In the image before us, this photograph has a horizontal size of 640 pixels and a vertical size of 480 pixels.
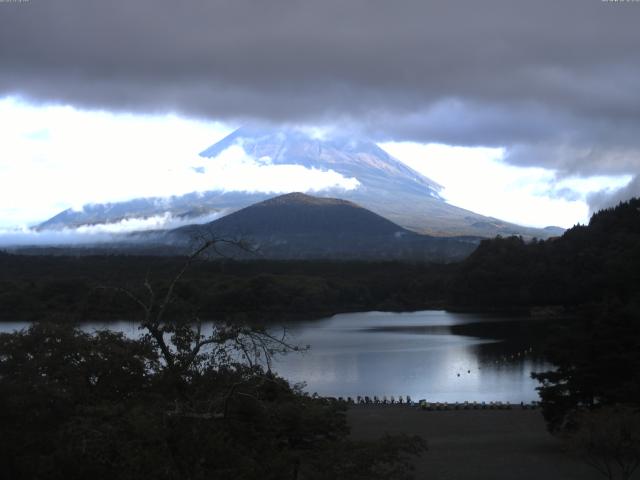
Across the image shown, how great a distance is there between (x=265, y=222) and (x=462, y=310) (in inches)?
4049

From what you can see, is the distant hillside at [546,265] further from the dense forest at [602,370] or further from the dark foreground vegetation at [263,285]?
the dense forest at [602,370]

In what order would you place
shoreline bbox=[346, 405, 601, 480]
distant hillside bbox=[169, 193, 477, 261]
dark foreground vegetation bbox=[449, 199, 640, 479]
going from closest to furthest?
dark foreground vegetation bbox=[449, 199, 640, 479] < shoreline bbox=[346, 405, 601, 480] < distant hillside bbox=[169, 193, 477, 261]

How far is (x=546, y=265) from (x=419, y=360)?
3128cm

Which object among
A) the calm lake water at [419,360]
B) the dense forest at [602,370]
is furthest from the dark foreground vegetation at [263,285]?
the dense forest at [602,370]

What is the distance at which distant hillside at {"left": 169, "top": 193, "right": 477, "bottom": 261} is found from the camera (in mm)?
138875

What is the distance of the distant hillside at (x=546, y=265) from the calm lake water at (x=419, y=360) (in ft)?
32.9

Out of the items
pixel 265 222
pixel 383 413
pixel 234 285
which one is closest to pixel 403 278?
pixel 234 285

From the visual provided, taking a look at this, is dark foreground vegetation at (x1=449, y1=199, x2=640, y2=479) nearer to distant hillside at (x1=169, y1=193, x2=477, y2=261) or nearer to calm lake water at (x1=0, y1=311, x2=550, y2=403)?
calm lake water at (x1=0, y1=311, x2=550, y2=403)

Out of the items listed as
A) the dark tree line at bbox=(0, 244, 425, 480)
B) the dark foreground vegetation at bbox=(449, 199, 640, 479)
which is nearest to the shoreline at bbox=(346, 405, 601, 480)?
the dark foreground vegetation at bbox=(449, 199, 640, 479)

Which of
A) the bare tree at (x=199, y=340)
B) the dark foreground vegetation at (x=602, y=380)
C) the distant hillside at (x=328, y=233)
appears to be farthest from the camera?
the distant hillside at (x=328, y=233)

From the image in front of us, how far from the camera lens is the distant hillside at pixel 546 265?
2264 inches

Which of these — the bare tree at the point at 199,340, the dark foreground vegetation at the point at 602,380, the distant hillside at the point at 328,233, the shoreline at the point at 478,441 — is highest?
the distant hillside at the point at 328,233

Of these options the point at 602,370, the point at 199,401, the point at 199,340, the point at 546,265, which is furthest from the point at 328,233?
the point at 199,401

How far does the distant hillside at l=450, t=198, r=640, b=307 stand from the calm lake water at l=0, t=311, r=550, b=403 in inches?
394
